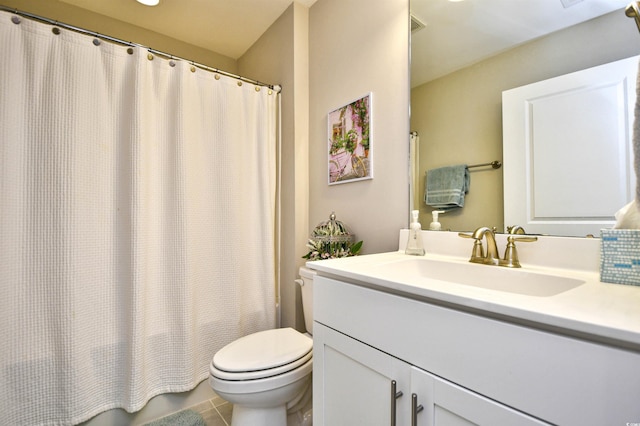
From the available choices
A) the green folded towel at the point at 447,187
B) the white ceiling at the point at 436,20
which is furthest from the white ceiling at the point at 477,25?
the green folded towel at the point at 447,187

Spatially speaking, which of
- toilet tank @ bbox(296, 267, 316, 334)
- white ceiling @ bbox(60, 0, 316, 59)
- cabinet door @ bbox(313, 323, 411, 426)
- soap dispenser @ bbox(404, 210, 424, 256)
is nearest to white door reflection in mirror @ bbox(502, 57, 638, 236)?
soap dispenser @ bbox(404, 210, 424, 256)

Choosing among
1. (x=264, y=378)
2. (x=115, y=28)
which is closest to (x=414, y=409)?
(x=264, y=378)

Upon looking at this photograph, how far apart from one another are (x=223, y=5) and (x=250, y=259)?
5.51 ft

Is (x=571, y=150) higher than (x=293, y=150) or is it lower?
lower

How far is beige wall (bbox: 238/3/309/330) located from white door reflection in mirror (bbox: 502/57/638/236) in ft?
3.79

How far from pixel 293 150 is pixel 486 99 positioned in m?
1.11

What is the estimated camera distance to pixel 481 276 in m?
0.91

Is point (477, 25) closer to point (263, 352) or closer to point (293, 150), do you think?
point (293, 150)

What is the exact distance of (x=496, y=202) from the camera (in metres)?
1.01

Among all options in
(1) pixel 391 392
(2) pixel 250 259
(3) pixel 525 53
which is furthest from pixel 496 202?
(2) pixel 250 259

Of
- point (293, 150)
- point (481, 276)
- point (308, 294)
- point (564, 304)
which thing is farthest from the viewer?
point (293, 150)

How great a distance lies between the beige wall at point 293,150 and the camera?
1.80 metres

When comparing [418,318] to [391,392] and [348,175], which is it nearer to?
[391,392]

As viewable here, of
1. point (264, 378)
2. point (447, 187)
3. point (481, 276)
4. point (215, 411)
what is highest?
point (447, 187)
